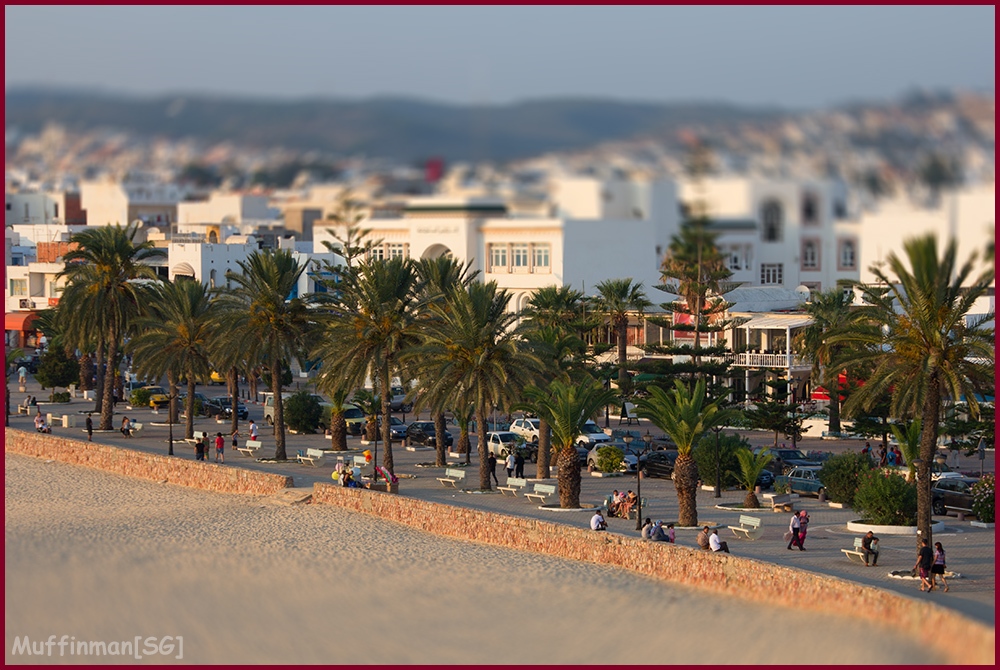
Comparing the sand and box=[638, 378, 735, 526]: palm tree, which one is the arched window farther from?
box=[638, 378, 735, 526]: palm tree

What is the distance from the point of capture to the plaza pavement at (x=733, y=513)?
18.7m

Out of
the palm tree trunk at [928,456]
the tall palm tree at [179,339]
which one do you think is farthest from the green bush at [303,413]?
the palm tree trunk at [928,456]

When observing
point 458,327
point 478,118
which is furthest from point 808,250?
point 458,327

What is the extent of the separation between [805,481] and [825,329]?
920 centimetres

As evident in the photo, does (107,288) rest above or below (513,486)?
above

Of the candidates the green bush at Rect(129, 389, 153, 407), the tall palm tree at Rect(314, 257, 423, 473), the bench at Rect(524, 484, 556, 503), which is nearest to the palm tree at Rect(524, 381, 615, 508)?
the bench at Rect(524, 484, 556, 503)

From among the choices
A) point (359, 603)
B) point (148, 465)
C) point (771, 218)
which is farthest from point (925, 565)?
point (148, 465)

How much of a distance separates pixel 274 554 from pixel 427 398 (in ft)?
18.4

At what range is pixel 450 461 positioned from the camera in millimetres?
32875

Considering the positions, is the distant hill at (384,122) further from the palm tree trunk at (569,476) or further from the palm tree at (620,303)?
the palm tree at (620,303)

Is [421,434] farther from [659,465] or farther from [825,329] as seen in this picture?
[825,329]

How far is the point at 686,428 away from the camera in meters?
23.3

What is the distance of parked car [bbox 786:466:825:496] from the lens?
27016mm

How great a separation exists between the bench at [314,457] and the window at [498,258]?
20522 millimetres
